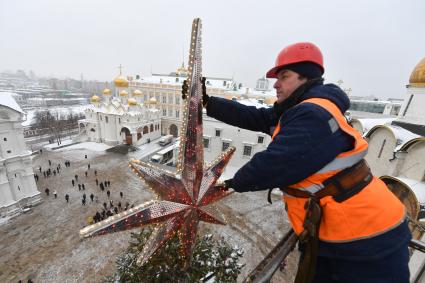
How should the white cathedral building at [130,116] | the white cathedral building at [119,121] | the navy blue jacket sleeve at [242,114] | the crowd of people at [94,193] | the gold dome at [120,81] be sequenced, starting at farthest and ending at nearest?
1. the gold dome at [120,81]
2. the white cathedral building at [130,116]
3. the white cathedral building at [119,121]
4. the crowd of people at [94,193]
5. the navy blue jacket sleeve at [242,114]

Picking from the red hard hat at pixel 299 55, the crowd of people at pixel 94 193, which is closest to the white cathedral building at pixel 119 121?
the crowd of people at pixel 94 193

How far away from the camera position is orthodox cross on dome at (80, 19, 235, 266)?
2977mm

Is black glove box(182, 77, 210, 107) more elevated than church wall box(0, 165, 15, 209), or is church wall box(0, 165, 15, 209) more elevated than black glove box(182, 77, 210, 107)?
black glove box(182, 77, 210, 107)

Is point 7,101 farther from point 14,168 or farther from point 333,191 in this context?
point 333,191

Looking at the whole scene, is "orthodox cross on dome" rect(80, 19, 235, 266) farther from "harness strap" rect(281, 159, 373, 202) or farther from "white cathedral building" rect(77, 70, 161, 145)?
"white cathedral building" rect(77, 70, 161, 145)

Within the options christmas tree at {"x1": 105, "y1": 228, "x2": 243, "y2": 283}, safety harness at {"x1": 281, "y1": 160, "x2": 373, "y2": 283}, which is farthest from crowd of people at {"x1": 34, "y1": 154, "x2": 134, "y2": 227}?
safety harness at {"x1": 281, "y1": 160, "x2": 373, "y2": 283}

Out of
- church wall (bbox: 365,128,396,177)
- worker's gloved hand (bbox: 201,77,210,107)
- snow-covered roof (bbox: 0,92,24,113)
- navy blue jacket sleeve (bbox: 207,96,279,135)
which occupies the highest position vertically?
worker's gloved hand (bbox: 201,77,210,107)

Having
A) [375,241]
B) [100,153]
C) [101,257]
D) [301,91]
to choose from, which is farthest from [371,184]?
[100,153]

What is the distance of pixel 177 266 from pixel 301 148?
448 cm

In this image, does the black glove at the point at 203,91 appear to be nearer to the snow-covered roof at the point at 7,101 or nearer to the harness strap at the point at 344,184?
the harness strap at the point at 344,184

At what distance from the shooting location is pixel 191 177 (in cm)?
325

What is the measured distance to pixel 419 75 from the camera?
434 inches

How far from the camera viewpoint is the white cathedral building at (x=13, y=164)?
13.6 meters

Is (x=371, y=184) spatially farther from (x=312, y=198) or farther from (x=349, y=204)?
(x=312, y=198)
